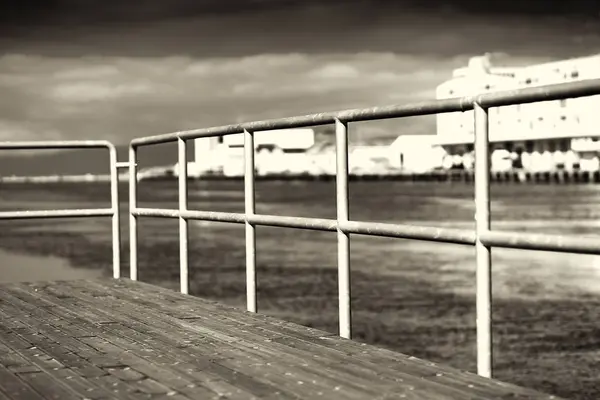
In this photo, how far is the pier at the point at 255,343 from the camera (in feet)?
9.77

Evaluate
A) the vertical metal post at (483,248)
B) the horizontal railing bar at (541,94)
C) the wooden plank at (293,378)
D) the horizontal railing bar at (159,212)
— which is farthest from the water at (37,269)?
the horizontal railing bar at (541,94)

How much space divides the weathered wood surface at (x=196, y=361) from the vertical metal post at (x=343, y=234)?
0.16 m

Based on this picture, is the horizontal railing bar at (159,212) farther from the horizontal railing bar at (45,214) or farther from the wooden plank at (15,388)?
the wooden plank at (15,388)

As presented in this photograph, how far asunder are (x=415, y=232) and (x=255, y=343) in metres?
0.77

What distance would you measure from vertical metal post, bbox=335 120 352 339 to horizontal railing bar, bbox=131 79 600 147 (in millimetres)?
93

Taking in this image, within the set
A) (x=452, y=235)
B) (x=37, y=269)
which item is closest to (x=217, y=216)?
→ (x=452, y=235)

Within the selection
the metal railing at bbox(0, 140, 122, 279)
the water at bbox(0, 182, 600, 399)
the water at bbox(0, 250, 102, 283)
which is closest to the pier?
the metal railing at bbox(0, 140, 122, 279)

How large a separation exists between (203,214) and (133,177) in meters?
1.23

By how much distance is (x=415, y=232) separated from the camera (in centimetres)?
362

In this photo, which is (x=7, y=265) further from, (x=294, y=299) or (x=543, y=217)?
(x=543, y=217)

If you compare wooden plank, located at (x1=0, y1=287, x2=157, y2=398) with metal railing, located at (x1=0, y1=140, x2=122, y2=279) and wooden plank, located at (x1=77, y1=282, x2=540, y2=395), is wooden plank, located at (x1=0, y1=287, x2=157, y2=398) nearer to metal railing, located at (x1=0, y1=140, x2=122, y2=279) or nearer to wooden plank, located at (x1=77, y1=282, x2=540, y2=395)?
wooden plank, located at (x1=77, y1=282, x2=540, y2=395)

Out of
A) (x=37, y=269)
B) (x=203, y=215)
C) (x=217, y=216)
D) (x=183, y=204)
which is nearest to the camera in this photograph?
(x=217, y=216)

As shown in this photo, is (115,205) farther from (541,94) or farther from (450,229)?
(541,94)

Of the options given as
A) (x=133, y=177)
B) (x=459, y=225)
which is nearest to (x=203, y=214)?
(x=133, y=177)
